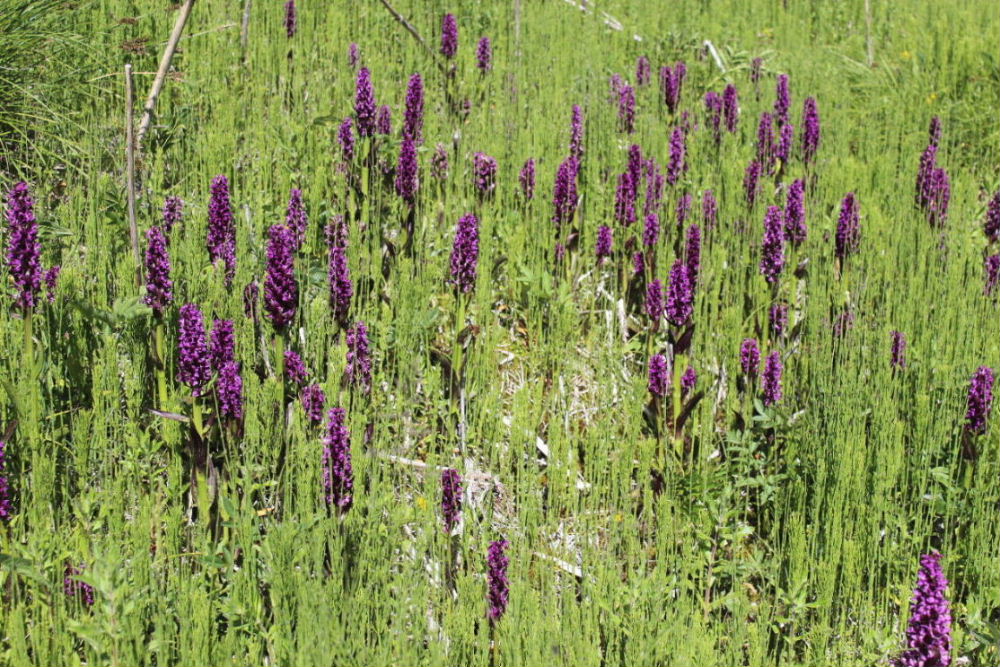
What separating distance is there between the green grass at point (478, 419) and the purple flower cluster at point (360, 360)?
5 centimetres

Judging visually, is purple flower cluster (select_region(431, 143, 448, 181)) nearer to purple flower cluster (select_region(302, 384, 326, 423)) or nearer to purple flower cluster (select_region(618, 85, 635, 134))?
purple flower cluster (select_region(618, 85, 635, 134))

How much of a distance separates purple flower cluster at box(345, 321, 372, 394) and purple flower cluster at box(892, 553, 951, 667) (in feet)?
4.87

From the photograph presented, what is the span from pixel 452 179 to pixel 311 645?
104 inches

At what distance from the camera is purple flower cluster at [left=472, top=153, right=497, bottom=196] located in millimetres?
3861

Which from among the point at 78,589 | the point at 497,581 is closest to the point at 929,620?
the point at 497,581

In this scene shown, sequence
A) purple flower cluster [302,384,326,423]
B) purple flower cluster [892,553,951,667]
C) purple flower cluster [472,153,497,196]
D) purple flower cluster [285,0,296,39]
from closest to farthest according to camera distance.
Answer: purple flower cluster [892,553,951,667] → purple flower cluster [302,384,326,423] → purple flower cluster [472,153,497,196] → purple flower cluster [285,0,296,39]

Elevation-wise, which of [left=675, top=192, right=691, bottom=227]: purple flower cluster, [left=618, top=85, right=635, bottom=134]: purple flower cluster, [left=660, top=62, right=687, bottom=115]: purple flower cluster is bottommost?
[left=675, top=192, right=691, bottom=227]: purple flower cluster

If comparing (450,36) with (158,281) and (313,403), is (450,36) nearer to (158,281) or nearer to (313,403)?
(158,281)

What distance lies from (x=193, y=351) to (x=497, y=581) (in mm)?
946

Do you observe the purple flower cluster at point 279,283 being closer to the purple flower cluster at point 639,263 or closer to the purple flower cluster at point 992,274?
the purple flower cluster at point 639,263

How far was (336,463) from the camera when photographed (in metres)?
2.31

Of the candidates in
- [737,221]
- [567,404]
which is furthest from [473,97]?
[567,404]

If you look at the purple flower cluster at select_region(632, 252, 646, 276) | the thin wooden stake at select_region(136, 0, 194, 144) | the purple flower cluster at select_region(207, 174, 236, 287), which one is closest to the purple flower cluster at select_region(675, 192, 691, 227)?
the purple flower cluster at select_region(632, 252, 646, 276)

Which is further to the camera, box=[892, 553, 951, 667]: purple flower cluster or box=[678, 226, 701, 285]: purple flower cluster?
box=[678, 226, 701, 285]: purple flower cluster
